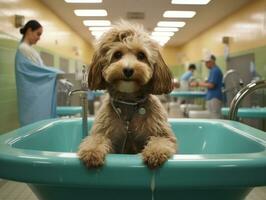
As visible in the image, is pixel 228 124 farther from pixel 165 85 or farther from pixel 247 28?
pixel 247 28

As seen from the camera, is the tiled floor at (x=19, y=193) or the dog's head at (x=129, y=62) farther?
the tiled floor at (x=19, y=193)

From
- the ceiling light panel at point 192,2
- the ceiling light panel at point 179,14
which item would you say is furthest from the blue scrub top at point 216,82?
the ceiling light panel at point 179,14

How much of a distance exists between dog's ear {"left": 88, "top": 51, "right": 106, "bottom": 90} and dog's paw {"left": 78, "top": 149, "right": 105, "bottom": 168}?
335mm

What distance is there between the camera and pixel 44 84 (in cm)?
293

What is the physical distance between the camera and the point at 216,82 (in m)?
5.00

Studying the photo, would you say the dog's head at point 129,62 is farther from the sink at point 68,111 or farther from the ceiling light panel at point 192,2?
the ceiling light panel at point 192,2

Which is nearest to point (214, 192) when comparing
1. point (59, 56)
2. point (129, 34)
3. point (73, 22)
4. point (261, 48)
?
point (129, 34)

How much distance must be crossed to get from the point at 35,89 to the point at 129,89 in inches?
78.9

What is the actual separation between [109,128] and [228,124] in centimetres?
77

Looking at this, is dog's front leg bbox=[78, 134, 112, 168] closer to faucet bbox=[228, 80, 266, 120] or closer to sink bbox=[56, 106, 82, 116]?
faucet bbox=[228, 80, 266, 120]

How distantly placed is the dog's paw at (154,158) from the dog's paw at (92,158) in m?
0.12

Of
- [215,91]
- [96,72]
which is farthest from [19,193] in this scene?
[215,91]

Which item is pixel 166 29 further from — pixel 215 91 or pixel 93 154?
pixel 93 154

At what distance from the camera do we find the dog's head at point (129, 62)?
1110 millimetres
